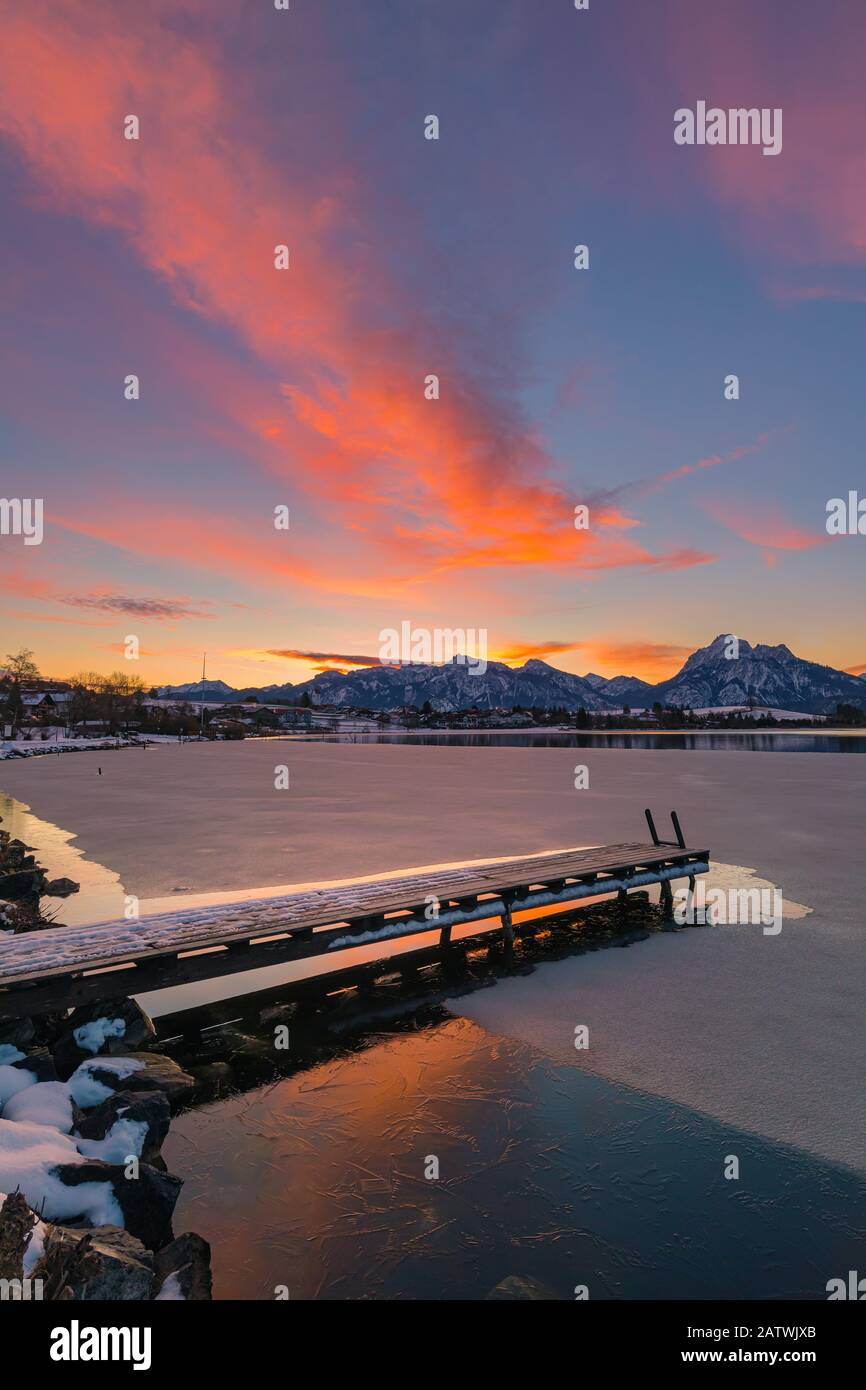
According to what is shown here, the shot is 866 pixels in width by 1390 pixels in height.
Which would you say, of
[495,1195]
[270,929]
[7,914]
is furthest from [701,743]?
[495,1195]

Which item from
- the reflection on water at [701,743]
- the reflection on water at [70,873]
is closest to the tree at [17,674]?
the reflection on water at [701,743]

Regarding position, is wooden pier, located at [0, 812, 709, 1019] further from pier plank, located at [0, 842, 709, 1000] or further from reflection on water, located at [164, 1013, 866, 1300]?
reflection on water, located at [164, 1013, 866, 1300]

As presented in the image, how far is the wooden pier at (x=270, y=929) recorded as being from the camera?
711 cm

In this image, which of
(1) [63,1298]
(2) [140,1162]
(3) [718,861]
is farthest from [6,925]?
(3) [718,861]

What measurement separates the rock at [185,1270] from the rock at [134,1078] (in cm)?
186

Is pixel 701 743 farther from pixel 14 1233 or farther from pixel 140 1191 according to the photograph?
pixel 14 1233

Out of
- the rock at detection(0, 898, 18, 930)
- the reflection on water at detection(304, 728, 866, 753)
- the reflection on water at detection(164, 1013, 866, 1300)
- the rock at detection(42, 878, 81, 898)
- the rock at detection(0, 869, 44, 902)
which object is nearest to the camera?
the reflection on water at detection(164, 1013, 866, 1300)

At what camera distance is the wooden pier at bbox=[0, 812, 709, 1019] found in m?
7.11

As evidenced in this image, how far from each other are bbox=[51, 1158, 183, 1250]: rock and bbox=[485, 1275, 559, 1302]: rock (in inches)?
92.8

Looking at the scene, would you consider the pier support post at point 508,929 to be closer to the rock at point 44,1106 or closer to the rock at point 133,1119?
the rock at point 133,1119

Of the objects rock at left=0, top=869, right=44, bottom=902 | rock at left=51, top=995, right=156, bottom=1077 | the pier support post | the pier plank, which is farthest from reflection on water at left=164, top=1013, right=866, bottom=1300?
rock at left=0, top=869, right=44, bottom=902

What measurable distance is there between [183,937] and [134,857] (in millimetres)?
9983

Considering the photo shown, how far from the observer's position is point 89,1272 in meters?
3.97
